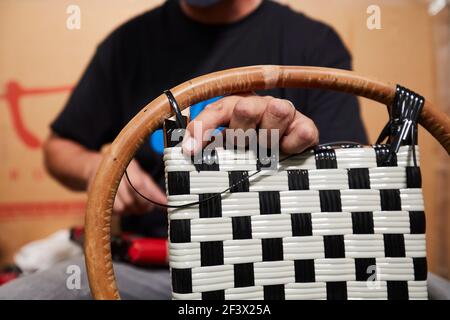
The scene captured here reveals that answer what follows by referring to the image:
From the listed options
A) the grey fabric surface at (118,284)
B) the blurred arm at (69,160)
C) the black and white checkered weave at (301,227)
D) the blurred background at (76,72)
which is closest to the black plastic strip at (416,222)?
the black and white checkered weave at (301,227)

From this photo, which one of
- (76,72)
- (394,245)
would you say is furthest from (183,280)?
(76,72)

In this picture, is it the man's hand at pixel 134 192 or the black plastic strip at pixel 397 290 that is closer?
the black plastic strip at pixel 397 290

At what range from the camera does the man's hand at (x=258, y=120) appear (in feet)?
1.28

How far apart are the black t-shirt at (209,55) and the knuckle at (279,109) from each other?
8cm

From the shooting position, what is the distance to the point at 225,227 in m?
0.41

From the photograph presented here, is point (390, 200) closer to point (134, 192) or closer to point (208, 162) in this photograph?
point (208, 162)

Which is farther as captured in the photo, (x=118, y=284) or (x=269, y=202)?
(x=118, y=284)

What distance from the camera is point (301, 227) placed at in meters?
0.42

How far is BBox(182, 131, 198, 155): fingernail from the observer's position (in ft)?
1.29

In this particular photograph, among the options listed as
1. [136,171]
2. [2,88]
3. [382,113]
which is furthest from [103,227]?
[2,88]

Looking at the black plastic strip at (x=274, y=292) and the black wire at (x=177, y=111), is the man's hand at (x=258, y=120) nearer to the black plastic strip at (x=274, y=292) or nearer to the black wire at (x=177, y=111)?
the black wire at (x=177, y=111)

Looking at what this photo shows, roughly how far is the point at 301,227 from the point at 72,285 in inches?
16.3

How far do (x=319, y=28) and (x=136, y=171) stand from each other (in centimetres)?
40

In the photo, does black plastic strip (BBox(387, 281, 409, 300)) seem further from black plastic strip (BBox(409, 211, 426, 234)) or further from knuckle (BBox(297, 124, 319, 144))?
knuckle (BBox(297, 124, 319, 144))
